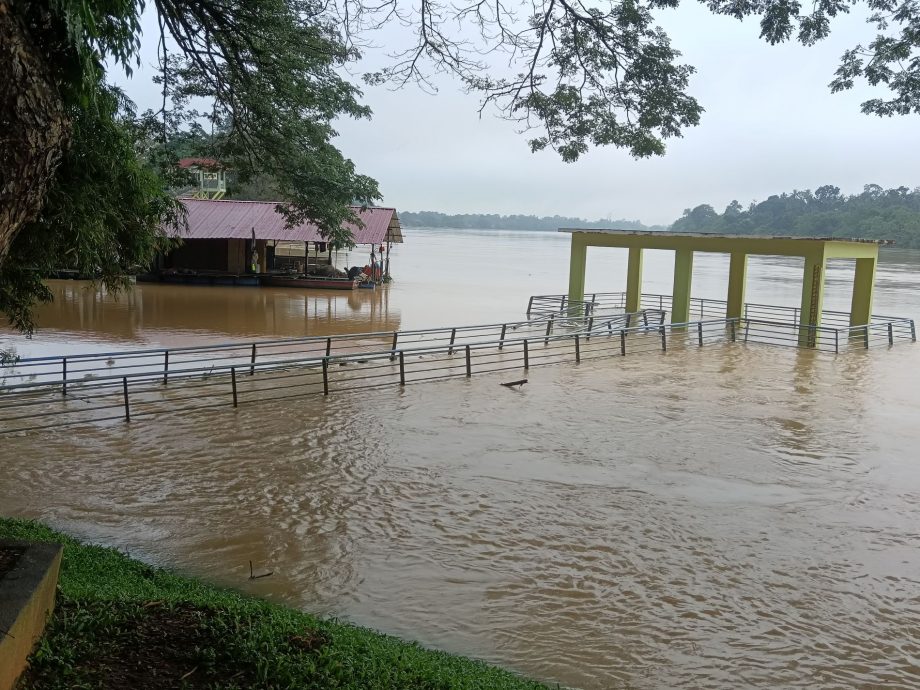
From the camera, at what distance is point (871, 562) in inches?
311

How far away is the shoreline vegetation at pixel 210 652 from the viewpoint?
371 cm

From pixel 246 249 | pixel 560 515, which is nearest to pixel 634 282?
pixel 246 249

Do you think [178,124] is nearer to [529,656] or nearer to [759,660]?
[529,656]

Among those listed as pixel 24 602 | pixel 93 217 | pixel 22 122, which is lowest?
pixel 24 602

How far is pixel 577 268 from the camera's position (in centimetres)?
3061

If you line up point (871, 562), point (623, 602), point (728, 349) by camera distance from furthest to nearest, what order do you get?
point (728, 349) → point (871, 562) → point (623, 602)

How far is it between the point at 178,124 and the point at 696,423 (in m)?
9.12

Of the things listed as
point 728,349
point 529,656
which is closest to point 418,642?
point 529,656

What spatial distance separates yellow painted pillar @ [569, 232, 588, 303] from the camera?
30.2 metres

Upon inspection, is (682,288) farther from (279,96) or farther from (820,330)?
(279,96)

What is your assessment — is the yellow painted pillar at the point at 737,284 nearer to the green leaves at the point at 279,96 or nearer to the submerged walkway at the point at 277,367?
the submerged walkway at the point at 277,367

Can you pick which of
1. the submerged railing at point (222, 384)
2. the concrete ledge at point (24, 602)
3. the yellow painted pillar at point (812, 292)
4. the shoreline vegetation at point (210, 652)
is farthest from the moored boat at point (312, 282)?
the concrete ledge at point (24, 602)

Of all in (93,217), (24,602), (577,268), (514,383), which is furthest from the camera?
(577,268)

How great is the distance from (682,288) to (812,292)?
4109mm
